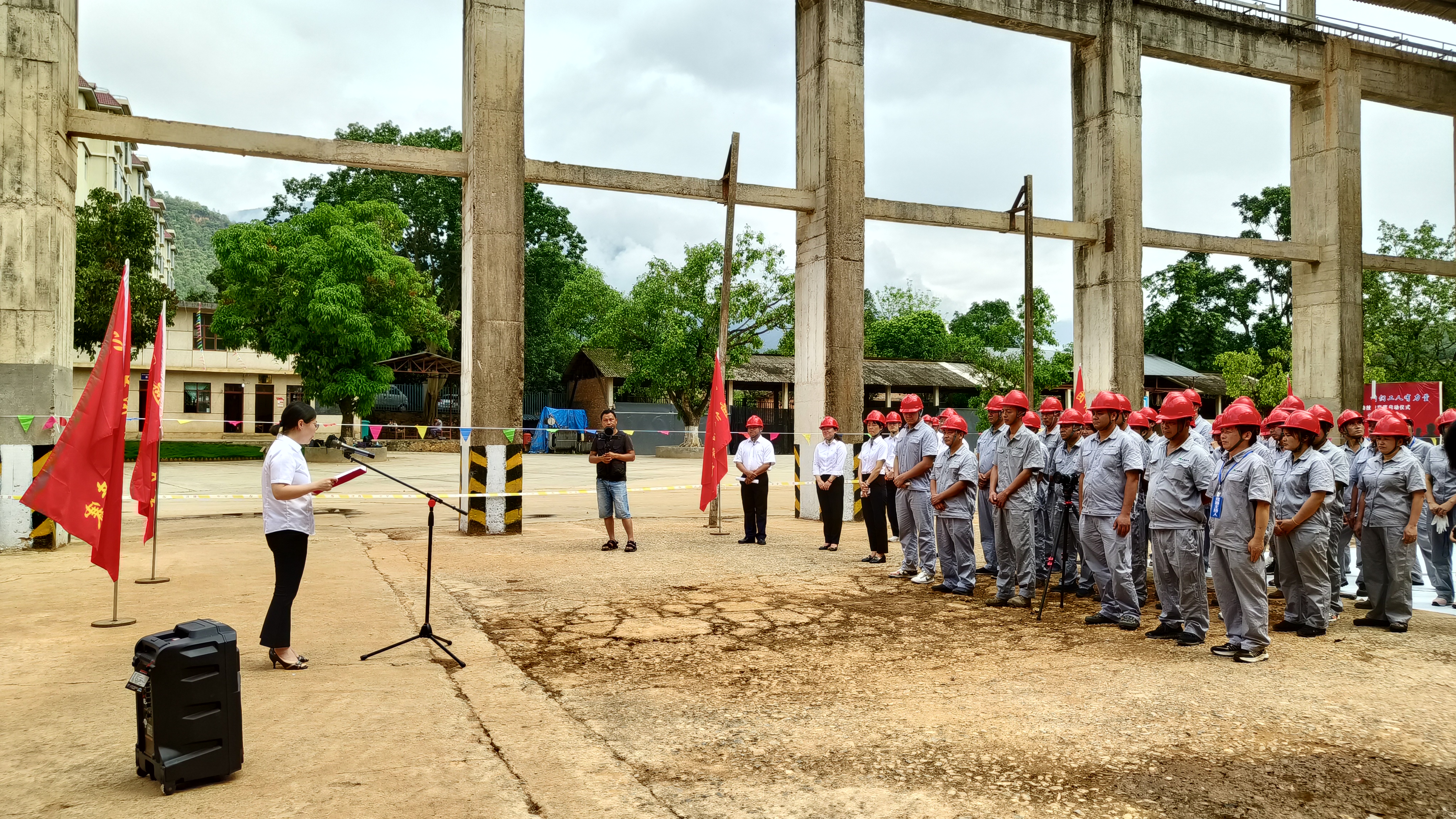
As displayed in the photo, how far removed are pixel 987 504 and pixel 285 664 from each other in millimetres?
6895

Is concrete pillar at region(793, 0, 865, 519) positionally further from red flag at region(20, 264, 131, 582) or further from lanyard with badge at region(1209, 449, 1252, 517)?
red flag at region(20, 264, 131, 582)

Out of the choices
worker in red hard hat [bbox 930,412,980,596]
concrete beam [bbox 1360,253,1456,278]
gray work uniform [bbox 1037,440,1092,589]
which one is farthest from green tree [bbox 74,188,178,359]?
concrete beam [bbox 1360,253,1456,278]

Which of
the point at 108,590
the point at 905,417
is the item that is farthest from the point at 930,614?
the point at 108,590

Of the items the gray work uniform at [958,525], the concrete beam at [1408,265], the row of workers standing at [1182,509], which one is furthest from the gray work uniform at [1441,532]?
the concrete beam at [1408,265]

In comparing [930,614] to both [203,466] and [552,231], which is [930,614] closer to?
[203,466]

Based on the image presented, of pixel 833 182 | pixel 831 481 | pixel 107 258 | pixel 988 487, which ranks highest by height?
pixel 107 258

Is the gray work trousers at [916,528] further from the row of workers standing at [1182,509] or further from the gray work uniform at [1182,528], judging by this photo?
the gray work uniform at [1182,528]

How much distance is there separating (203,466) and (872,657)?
25104 millimetres

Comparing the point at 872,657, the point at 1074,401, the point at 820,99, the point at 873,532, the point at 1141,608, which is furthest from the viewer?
the point at 820,99

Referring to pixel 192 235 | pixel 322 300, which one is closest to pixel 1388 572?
pixel 322 300

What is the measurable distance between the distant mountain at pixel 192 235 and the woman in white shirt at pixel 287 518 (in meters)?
93.9

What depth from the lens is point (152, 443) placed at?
332 inches

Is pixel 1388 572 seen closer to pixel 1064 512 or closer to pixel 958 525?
pixel 1064 512

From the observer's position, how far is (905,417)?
A: 10.0 meters
